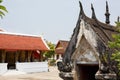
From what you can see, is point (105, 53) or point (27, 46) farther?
point (27, 46)

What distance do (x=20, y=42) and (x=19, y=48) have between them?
1394 millimetres

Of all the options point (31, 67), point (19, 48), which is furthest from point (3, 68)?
point (31, 67)

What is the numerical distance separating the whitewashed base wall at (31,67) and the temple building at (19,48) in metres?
1.26

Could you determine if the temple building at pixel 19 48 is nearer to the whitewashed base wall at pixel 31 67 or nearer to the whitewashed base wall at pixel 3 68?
the whitewashed base wall at pixel 31 67

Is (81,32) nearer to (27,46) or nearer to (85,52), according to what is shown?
(85,52)

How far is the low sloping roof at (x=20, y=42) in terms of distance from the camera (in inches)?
1240

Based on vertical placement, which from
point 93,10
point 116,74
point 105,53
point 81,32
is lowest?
point 116,74

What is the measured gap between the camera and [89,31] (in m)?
11.6

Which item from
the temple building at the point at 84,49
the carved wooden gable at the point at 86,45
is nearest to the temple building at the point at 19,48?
the temple building at the point at 84,49

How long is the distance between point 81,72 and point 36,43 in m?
23.4

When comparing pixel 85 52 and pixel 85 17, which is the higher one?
pixel 85 17

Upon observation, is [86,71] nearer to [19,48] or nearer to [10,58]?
[19,48]

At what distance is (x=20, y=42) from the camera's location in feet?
109

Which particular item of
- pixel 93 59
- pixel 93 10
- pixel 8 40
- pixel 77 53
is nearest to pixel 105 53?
pixel 93 59
